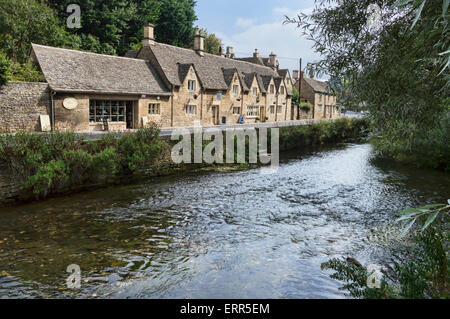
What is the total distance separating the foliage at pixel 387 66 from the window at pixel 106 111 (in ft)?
63.6

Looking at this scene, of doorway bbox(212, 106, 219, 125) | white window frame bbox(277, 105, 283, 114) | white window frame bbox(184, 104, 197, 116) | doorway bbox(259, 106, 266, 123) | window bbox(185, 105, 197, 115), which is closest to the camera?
white window frame bbox(184, 104, 197, 116)

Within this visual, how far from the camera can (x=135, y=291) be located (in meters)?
7.36

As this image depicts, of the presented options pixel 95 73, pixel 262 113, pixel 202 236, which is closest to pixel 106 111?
pixel 95 73

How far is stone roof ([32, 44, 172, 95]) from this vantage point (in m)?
24.2

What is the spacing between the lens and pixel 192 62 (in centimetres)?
3759

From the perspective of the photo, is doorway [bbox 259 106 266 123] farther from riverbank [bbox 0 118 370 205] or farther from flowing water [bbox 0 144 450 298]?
flowing water [bbox 0 144 450 298]

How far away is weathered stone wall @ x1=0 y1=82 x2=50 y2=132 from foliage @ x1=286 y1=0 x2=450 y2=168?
17593mm

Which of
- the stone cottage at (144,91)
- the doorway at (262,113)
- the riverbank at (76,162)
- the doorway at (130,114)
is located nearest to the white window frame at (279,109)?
the stone cottage at (144,91)

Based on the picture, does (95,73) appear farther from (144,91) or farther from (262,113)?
(262,113)

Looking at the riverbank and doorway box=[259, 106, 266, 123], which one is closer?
the riverbank

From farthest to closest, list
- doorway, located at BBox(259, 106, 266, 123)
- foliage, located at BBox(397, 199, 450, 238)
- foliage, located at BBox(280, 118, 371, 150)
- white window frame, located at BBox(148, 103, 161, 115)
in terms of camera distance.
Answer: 1. doorway, located at BBox(259, 106, 266, 123)
2. foliage, located at BBox(280, 118, 371, 150)
3. white window frame, located at BBox(148, 103, 161, 115)
4. foliage, located at BBox(397, 199, 450, 238)

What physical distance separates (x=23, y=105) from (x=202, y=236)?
16923 millimetres

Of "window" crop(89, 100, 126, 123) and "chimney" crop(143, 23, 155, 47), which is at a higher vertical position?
"chimney" crop(143, 23, 155, 47)

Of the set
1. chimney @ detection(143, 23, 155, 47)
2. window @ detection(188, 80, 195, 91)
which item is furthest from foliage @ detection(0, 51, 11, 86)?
window @ detection(188, 80, 195, 91)
